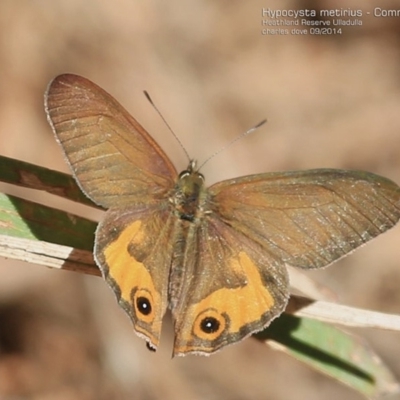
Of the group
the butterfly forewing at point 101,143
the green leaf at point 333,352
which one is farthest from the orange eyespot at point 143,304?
the green leaf at point 333,352

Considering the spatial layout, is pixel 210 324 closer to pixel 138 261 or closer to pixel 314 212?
pixel 138 261

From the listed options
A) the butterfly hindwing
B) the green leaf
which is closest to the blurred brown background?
the green leaf

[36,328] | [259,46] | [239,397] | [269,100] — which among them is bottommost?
[239,397]

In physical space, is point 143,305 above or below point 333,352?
above

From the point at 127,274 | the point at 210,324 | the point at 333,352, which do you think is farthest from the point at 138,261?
the point at 333,352

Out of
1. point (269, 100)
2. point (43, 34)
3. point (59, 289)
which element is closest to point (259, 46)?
point (269, 100)

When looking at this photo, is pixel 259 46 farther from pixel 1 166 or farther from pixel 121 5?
pixel 1 166
